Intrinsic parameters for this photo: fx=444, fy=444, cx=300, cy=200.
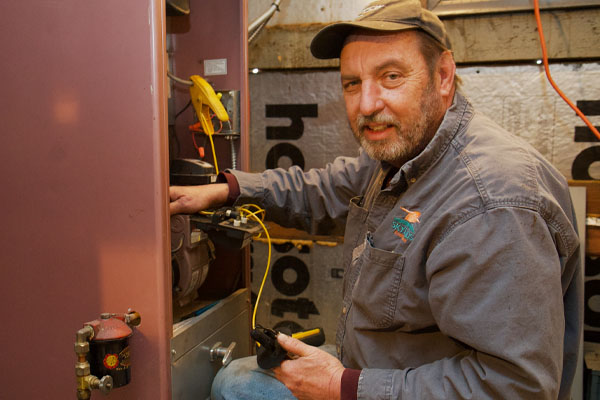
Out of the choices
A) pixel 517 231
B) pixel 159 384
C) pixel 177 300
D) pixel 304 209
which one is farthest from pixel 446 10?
pixel 159 384

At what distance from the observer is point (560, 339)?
83 centimetres

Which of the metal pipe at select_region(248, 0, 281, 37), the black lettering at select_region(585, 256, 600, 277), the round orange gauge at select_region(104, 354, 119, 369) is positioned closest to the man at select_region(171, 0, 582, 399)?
the round orange gauge at select_region(104, 354, 119, 369)

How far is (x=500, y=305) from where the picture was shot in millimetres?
794

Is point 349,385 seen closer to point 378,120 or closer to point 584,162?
point 378,120

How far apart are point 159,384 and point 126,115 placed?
59cm

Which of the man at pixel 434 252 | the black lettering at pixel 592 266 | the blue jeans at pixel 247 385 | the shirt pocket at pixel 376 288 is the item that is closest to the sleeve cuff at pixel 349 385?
the man at pixel 434 252

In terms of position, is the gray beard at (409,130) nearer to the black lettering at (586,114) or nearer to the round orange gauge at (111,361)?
the round orange gauge at (111,361)

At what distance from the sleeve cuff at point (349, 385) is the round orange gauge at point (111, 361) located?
1.57 feet

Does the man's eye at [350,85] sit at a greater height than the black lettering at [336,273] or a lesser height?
greater

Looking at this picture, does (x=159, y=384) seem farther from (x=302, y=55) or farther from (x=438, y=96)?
(x=302, y=55)

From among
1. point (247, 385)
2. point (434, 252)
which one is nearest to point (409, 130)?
point (434, 252)

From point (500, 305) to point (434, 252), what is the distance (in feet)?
0.49

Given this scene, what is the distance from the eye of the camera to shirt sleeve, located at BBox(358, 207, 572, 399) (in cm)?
79

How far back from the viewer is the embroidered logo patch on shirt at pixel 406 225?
3.17ft
